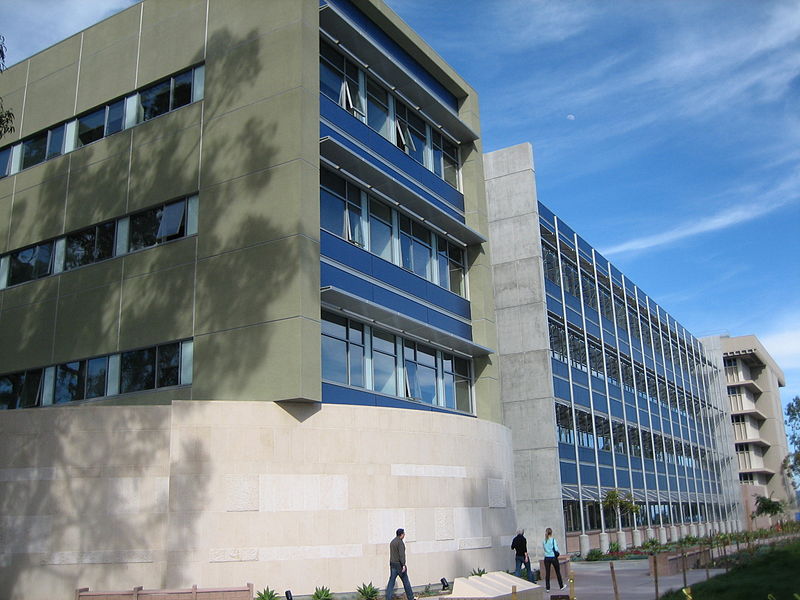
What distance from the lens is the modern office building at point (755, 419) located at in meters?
101

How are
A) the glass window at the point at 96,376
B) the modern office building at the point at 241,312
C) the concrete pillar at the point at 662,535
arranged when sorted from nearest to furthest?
the modern office building at the point at 241,312 < the glass window at the point at 96,376 < the concrete pillar at the point at 662,535

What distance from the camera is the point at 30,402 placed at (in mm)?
28375

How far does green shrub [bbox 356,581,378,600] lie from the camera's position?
21562 millimetres

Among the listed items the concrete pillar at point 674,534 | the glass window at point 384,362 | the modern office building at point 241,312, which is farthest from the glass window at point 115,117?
the concrete pillar at point 674,534

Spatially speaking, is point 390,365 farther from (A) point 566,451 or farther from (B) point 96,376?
(A) point 566,451

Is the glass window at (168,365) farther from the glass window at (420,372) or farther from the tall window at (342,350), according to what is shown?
the glass window at (420,372)

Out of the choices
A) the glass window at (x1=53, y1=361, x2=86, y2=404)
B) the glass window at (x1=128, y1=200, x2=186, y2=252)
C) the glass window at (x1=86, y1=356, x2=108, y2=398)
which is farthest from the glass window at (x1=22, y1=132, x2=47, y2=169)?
the glass window at (x1=86, y1=356, x2=108, y2=398)

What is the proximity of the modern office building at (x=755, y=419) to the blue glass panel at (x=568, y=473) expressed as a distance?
210ft

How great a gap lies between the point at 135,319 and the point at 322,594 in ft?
35.1

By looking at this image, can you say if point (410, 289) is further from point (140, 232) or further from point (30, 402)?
point (30, 402)

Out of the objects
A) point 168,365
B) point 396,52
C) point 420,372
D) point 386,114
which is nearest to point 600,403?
point 420,372

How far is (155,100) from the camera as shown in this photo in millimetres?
28156

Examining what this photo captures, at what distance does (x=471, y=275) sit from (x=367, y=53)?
10090 millimetres

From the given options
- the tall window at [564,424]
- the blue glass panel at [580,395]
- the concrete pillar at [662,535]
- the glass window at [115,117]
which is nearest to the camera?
the glass window at [115,117]
